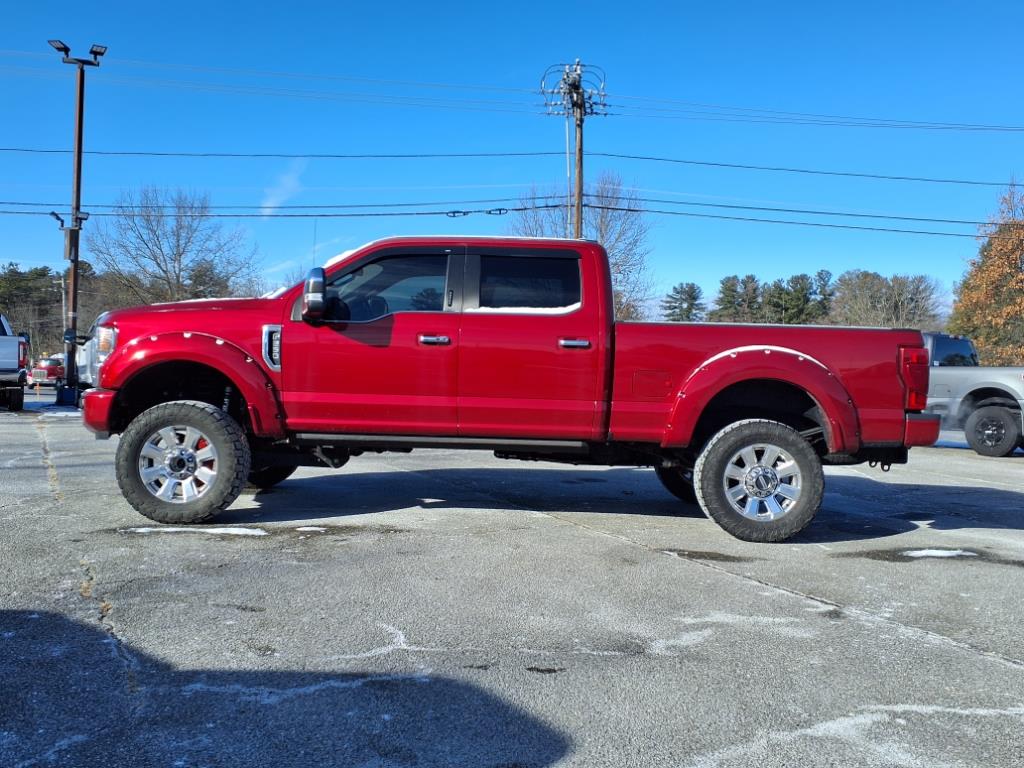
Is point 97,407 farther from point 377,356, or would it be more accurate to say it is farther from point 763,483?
point 763,483

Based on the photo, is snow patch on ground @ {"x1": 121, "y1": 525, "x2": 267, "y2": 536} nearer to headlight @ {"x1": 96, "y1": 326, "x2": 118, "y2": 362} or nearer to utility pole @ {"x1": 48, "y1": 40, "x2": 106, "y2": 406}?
headlight @ {"x1": 96, "y1": 326, "x2": 118, "y2": 362}

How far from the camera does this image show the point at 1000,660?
3.45 metres

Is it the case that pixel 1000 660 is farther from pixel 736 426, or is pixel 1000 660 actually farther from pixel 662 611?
pixel 736 426

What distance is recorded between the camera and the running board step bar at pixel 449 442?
572cm

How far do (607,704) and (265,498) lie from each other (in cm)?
459

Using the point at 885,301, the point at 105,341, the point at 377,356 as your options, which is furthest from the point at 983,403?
the point at 885,301

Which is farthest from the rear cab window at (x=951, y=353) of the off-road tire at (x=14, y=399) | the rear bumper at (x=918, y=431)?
the off-road tire at (x=14, y=399)

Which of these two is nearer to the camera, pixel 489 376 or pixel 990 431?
pixel 489 376

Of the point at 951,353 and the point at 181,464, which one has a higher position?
the point at 951,353

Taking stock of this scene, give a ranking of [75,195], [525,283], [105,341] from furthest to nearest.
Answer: [75,195] < [525,283] < [105,341]

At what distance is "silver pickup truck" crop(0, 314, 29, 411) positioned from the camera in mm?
15523

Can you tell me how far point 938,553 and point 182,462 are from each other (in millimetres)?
5228

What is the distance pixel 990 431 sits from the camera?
12.8m

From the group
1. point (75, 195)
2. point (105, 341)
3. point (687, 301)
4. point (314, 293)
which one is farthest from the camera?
point (687, 301)
